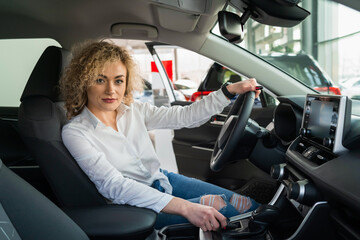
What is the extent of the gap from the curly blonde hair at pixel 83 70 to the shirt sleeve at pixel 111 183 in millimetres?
219

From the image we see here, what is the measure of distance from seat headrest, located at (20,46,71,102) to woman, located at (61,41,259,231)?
37mm

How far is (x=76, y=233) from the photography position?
3.02 feet

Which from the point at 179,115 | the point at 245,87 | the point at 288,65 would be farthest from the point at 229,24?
the point at 288,65

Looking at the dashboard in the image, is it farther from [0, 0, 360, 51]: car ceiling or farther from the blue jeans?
[0, 0, 360, 51]: car ceiling

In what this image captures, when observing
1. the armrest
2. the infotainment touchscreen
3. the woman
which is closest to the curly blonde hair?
the woman

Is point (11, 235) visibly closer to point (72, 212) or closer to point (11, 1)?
point (72, 212)

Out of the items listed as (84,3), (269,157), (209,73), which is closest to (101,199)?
(269,157)

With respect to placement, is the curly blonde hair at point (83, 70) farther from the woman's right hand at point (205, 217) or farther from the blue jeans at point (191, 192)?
the woman's right hand at point (205, 217)

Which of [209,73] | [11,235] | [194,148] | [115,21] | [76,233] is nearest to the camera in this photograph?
[11,235]

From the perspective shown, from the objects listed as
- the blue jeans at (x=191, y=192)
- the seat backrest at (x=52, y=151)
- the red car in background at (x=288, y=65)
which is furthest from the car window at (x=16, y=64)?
the red car in background at (x=288, y=65)

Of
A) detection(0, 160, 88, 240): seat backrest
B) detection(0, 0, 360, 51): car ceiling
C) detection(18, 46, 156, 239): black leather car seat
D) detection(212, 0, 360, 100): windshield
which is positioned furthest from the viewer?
detection(0, 0, 360, 51): car ceiling

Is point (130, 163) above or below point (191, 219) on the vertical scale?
above

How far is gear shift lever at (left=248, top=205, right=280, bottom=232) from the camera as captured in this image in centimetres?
119

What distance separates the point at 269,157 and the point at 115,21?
1.09 m
